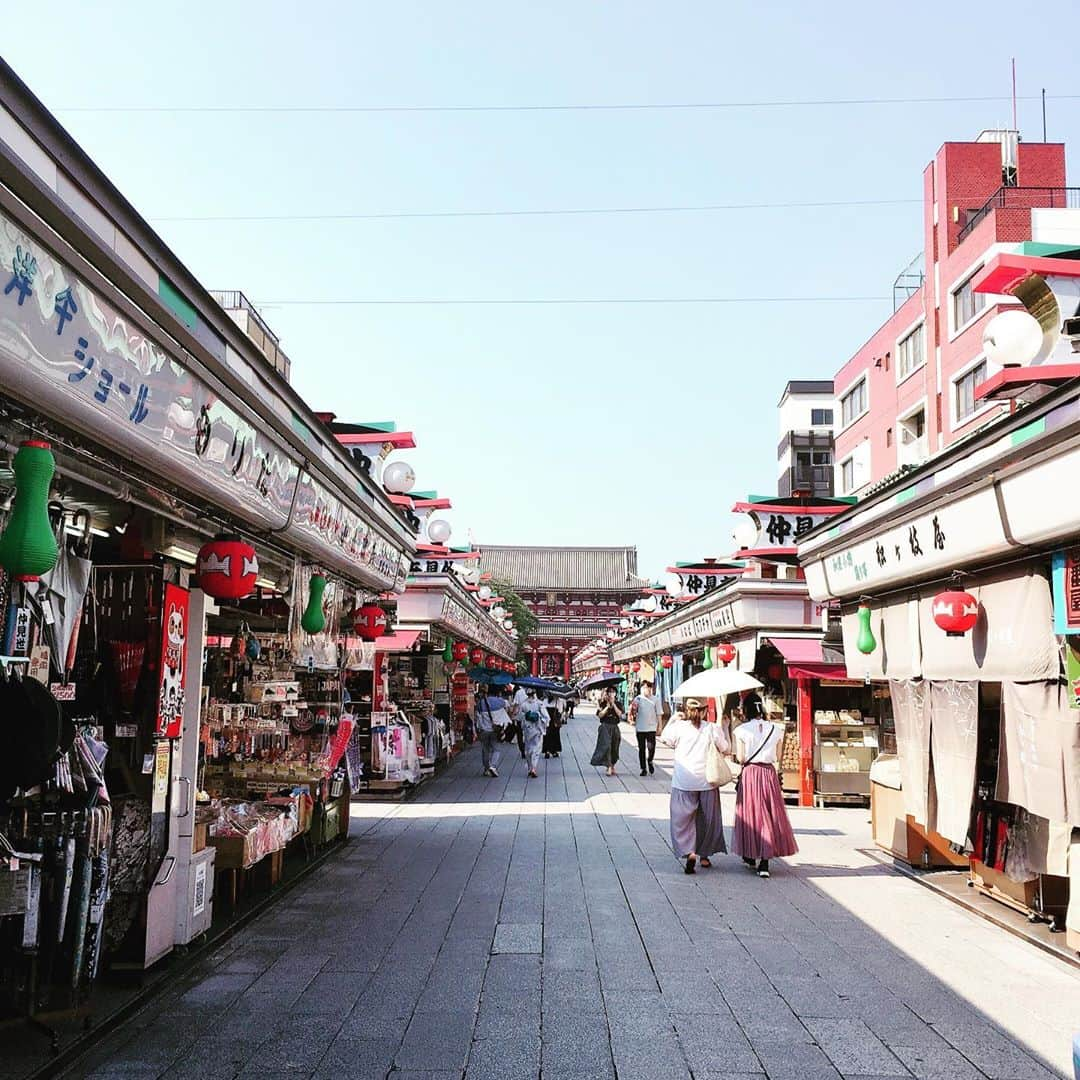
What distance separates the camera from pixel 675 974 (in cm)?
646

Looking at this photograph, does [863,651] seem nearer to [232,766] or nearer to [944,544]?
[944,544]

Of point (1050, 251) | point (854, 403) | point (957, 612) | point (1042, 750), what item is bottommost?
point (1042, 750)

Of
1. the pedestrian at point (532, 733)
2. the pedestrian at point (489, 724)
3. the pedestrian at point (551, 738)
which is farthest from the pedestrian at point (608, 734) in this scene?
the pedestrian at point (551, 738)

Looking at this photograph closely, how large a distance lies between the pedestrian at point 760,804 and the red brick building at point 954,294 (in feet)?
48.8

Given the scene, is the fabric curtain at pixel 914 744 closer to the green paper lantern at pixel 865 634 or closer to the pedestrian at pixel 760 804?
the green paper lantern at pixel 865 634

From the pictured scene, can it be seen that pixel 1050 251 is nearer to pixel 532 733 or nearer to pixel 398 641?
pixel 398 641

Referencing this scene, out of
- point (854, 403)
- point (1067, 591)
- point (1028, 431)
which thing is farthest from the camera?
point (854, 403)

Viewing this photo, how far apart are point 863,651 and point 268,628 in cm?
610

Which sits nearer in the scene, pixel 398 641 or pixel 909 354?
pixel 398 641

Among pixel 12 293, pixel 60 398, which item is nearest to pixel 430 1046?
pixel 60 398

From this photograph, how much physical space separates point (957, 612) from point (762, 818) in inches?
141

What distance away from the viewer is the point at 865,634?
1000 cm

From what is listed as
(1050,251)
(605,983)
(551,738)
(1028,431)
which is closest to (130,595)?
(605,983)

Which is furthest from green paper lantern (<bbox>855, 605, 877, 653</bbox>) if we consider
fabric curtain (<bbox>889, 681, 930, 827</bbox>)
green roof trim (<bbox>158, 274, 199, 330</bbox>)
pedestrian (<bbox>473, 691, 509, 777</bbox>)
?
pedestrian (<bbox>473, 691, 509, 777</bbox>)
